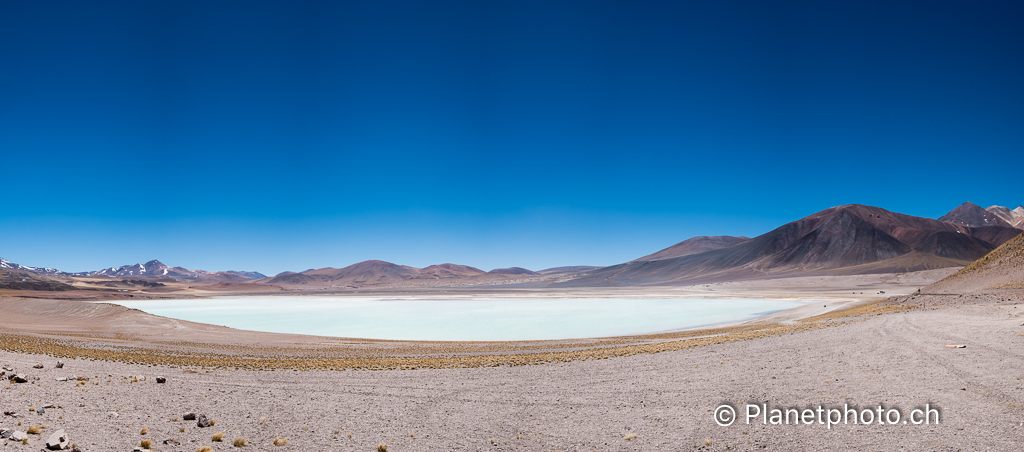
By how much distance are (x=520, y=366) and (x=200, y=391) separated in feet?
27.3

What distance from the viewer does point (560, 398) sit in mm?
10430

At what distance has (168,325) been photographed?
127 feet

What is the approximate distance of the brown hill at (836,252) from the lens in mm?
151475

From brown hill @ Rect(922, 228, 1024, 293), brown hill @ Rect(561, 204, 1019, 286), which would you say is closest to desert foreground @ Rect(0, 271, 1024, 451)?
brown hill @ Rect(922, 228, 1024, 293)

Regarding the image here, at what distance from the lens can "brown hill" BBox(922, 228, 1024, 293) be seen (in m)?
33.4

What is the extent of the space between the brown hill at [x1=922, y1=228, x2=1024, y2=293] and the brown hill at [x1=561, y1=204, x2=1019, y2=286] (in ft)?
348

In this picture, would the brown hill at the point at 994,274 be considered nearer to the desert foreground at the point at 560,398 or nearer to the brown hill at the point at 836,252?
the desert foreground at the point at 560,398

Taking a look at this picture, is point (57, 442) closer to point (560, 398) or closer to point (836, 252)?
point (560, 398)

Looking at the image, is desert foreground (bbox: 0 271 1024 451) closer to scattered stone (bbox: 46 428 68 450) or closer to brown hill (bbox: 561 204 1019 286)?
scattered stone (bbox: 46 428 68 450)

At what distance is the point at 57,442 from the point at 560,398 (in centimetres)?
803

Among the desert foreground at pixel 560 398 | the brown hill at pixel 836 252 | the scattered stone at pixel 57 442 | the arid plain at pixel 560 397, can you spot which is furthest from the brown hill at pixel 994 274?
the brown hill at pixel 836 252

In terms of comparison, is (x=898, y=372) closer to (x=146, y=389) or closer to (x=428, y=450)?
(x=428, y=450)

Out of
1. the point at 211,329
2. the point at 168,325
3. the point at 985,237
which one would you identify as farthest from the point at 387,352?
the point at 985,237

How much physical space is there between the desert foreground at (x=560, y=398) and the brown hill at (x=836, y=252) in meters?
143
